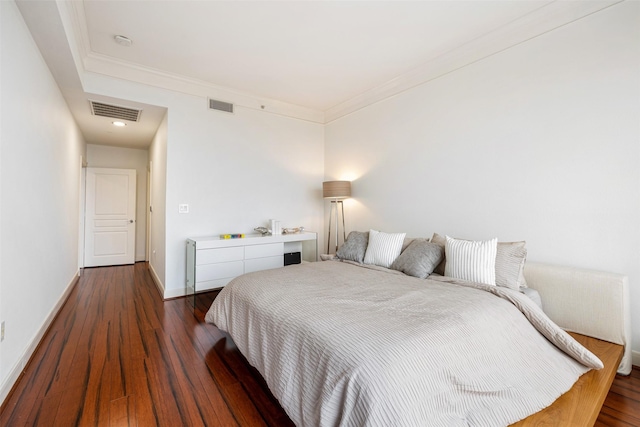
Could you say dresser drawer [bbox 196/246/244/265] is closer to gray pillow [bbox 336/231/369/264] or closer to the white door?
gray pillow [bbox 336/231/369/264]

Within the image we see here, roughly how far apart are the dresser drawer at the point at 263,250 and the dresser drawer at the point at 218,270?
6.3 inches

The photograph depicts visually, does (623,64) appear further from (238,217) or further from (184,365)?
(238,217)

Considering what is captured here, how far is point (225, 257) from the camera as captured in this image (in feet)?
11.5

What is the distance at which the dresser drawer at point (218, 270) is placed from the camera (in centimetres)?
331

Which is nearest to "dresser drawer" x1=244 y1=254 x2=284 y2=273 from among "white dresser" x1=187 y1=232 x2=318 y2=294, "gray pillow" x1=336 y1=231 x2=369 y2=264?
"white dresser" x1=187 y1=232 x2=318 y2=294

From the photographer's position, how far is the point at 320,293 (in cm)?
189

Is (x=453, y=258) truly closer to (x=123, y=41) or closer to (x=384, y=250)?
(x=384, y=250)

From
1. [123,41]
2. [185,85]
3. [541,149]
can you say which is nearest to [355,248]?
[541,149]

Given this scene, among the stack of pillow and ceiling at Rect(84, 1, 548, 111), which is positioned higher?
ceiling at Rect(84, 1, 548, 111)

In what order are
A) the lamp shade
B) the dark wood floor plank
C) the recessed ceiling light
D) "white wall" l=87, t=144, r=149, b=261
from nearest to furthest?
the dark wood floor plank < the recessed ceiling light < the lamp shade < "white wall" l=87, t=144, r=149, b=261

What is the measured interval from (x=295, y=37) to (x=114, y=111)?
2.62 metres

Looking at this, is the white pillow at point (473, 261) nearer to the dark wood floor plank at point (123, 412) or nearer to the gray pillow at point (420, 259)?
the gray pillow at point (420, 259)

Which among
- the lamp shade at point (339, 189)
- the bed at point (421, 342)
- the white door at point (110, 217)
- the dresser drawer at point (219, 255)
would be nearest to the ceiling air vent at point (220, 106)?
the lamp shade at point (339, 189)

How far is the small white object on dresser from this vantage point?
Answer: 332 centimetres
